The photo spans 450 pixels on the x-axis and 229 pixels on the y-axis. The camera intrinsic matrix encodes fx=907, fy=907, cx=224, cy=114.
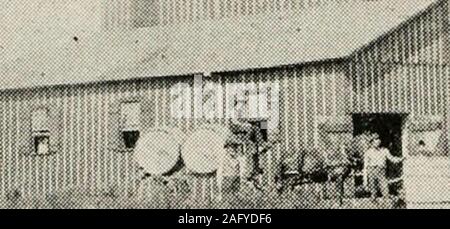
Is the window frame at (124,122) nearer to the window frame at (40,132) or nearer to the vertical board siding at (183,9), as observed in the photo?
the window frame at (40,132)

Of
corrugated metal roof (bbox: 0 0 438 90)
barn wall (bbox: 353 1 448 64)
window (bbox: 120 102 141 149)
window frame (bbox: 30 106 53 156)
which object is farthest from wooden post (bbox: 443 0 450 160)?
window frame (bbox: 30 106 53 156)

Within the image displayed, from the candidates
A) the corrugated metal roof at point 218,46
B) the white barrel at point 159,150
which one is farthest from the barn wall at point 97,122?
the white barrel at point 159,150

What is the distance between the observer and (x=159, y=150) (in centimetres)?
2344

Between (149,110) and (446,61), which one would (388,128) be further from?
(149,110)

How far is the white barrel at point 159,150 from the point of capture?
76.2 feet

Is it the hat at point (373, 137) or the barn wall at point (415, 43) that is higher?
the barn wall at point (415, 43)

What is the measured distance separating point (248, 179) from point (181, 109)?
3796 millimetres

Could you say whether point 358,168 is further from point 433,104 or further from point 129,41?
point 129,41

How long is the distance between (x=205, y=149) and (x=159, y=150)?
150 cm

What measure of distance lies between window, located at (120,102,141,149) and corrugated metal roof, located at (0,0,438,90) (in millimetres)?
845

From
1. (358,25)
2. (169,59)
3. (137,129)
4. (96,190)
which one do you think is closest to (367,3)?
(358,25)

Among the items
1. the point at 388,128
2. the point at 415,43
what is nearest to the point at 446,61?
the point at 415,43

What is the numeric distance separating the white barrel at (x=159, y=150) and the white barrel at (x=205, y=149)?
0.34 meters

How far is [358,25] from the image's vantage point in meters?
23.8
